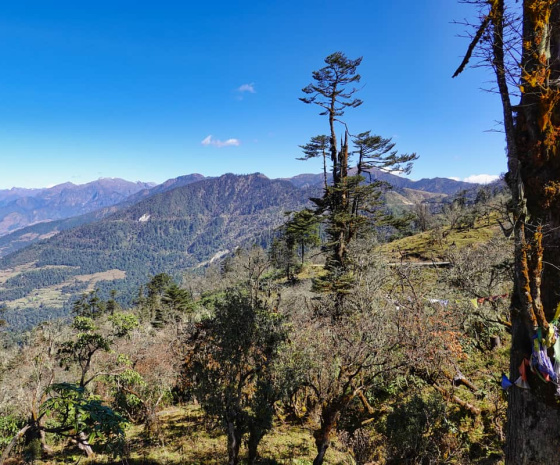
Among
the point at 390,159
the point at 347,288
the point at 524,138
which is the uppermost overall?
the point at 390,159

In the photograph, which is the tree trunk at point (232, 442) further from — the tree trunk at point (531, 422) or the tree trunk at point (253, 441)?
the tree trunk at point (531, 422)

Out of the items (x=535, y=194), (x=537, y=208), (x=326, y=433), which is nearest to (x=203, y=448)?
(x=326, y=433)

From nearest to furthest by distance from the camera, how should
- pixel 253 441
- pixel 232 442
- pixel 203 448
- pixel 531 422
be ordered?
pixel 531 422 < pixel 232 442 < pixel 253 441 < pixel 203 448

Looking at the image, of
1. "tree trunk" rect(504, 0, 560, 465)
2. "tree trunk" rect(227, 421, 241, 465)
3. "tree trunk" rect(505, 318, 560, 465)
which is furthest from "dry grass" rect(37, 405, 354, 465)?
"tree trunk" rect(504, 0, 560, 465)

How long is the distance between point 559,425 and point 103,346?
581 inches

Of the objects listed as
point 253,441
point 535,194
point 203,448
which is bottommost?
point 203,448

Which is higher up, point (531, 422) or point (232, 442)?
point (531, 422)

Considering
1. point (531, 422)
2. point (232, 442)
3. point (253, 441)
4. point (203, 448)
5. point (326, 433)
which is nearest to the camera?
point (531, 422)

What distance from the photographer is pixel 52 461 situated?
14.0m

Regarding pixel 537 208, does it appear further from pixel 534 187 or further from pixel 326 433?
pixel 326 433

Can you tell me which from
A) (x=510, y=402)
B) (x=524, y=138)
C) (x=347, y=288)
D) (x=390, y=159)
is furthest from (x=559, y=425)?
(x=390, y=159)

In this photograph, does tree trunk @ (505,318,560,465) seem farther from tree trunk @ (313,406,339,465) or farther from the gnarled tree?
tree trunk @ (313,406,339,465)

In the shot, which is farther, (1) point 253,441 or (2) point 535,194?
(1) point 253,441

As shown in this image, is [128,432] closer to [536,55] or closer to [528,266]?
[528,266]
